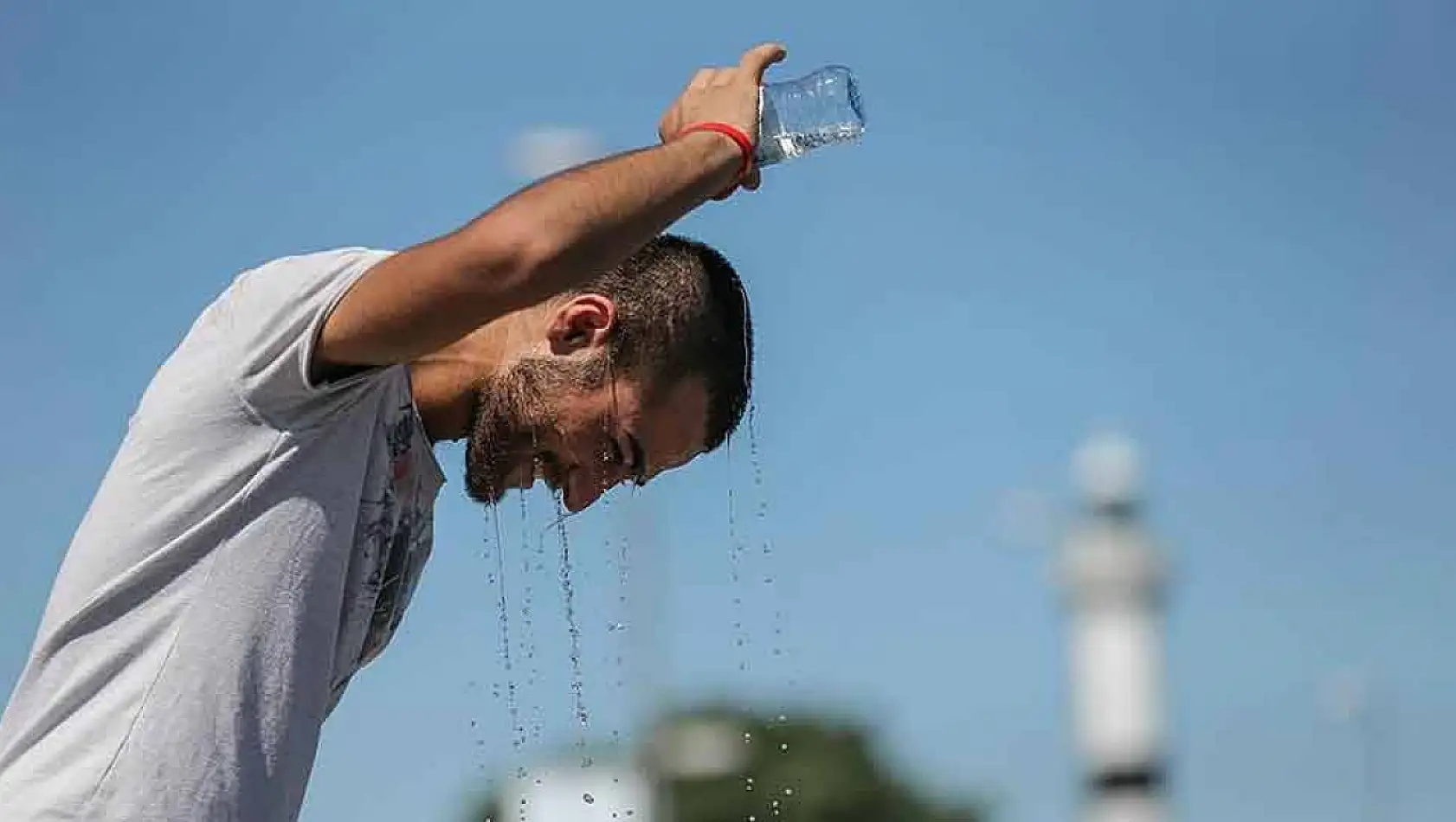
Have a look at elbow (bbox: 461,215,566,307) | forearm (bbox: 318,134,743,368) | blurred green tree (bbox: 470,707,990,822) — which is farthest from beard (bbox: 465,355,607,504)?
blurred green tree (bbox: 470,707,990,822)

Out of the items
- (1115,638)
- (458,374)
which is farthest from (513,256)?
(1115,638)

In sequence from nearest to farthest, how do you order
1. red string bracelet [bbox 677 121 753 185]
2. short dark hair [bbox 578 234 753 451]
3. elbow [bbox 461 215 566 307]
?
1. elbow [bbox 461 215 566 307]
2. red string bracelet [bbox 677 121 753 185]
3. short dark hair [bbox 578 234 753 451]

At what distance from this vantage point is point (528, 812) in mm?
7148

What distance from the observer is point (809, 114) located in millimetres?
4930

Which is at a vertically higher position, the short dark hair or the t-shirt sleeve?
the short dark hair

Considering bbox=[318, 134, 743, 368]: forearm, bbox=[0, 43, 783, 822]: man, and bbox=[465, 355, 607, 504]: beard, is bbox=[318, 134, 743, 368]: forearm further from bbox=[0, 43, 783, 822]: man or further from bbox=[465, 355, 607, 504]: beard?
bbox=[465, 355, 607, 504]: beard

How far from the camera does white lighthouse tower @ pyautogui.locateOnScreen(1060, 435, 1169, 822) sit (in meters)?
27.1

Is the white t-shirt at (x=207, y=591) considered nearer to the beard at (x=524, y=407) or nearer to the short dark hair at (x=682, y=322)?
the beard at (x=524, y=407)

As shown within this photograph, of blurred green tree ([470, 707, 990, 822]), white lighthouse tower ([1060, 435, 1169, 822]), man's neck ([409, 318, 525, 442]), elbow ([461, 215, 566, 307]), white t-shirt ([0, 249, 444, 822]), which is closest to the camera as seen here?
elbow ([461, 215, 566, 307])

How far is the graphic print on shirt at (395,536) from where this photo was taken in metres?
4.41

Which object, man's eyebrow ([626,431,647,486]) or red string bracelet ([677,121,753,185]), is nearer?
red string bracelet ([677,121,753,185])

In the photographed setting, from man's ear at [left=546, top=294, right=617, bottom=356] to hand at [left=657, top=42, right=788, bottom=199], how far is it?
1.14ft

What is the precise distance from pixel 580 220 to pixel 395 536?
2.51ft

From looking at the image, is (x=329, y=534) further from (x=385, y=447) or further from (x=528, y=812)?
(x=528, y=812)
